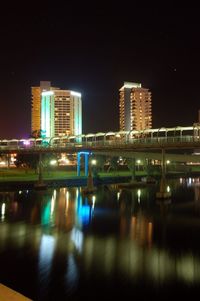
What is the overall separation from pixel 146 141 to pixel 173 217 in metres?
23.4

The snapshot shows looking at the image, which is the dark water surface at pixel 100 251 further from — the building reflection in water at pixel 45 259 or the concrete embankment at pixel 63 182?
the concrete embankment at pixel 63 182

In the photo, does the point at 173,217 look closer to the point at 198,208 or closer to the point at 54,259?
the point at 198,208

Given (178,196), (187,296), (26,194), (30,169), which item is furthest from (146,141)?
(30,169)

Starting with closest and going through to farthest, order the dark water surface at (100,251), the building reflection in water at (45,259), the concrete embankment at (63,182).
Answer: the dark water surface at (100,251)
the building reflection in water at (45,259)
the concrete embankment at (63,182)

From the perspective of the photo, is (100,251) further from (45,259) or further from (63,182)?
(63,182)

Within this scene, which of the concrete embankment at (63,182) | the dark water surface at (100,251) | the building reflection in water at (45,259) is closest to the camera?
the dark water surface at (100,251)

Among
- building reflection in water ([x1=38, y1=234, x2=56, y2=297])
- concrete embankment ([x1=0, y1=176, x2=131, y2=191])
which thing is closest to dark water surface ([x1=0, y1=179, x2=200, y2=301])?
building reflection in water ([x1=38, y1=234, x2=56, y2=297])

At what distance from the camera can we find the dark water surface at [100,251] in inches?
809

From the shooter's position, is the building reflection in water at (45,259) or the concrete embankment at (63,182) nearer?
the building reflection in water at (45,259)

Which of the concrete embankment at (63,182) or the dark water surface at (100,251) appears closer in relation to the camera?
the dark water surface at (100,251)

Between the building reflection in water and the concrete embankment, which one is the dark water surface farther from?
the concrete embankment

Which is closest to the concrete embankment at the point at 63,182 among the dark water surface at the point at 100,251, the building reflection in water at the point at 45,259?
the dark water surface at the point at 100,251

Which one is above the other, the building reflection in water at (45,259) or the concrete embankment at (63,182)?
the concrete embankment at (63,182)

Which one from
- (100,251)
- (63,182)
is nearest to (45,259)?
(100,251)
